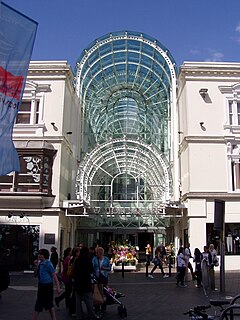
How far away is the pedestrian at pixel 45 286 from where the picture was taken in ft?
29.2

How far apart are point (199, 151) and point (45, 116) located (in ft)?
33.4

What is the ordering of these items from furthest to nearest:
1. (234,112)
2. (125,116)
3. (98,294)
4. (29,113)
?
(125,116) → (234,112) → (29,113) → (98,294)

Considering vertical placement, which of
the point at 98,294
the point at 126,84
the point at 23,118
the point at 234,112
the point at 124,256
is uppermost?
the point at 126,84

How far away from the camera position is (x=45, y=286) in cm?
905

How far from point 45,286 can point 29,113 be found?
62.4ft

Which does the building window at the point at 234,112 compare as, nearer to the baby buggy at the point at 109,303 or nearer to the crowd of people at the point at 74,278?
the crowd of people at the point at 74,278

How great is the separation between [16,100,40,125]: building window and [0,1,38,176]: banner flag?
17.4 metres

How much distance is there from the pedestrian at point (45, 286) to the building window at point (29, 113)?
18.1 metres

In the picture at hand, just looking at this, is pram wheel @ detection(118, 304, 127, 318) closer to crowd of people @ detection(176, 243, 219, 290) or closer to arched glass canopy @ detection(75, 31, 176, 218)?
crowd of people @ detection(176, 243, 219, 290)

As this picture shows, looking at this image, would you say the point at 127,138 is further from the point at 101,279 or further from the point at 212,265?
the point at 101,279

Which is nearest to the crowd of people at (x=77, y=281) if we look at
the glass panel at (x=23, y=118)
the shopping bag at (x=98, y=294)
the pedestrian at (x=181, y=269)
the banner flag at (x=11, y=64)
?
the shopping bag at (x=98, y=294)

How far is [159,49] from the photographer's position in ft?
102

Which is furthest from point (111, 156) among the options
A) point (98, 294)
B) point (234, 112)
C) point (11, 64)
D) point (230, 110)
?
point (11, 64)

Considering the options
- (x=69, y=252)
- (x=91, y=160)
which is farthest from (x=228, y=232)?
(x=69, y=252)
